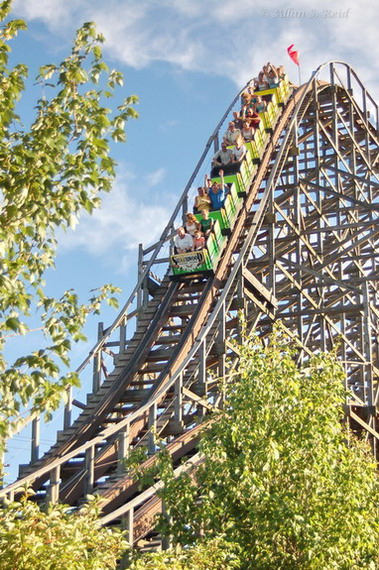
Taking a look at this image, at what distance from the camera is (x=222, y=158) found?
69.6 feet

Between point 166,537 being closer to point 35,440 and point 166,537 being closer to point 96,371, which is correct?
point 35,440

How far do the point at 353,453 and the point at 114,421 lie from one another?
5.53 meters

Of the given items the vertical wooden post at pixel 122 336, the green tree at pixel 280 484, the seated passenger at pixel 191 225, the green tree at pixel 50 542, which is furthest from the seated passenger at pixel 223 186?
the green tree at pixel 50 542

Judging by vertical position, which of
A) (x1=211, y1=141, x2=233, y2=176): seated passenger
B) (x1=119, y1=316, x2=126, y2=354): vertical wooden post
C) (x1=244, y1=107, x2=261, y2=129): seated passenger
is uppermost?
(x1=244, y1=107, x2=261, y2=129): seated passenger

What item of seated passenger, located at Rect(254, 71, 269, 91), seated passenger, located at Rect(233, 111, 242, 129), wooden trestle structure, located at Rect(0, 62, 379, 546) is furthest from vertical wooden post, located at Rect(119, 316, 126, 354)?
seated passenger, located at Rect(254, 71, 269, 91)

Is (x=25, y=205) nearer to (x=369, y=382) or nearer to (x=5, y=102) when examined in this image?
(x=5, y=102)

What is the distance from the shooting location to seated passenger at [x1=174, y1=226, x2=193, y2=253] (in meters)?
18.3

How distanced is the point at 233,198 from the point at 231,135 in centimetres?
227

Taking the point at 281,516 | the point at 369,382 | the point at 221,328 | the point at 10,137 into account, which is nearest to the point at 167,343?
the point at 221,328

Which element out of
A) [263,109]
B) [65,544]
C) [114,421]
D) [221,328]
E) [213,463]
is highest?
[263,109]

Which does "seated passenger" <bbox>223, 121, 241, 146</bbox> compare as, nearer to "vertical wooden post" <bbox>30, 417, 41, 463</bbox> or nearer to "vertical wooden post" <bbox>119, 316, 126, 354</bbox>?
"vertical wooden post" <bbox>119, 316, 126, 354</bbox>

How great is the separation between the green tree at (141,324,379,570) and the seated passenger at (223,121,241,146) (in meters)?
11.4

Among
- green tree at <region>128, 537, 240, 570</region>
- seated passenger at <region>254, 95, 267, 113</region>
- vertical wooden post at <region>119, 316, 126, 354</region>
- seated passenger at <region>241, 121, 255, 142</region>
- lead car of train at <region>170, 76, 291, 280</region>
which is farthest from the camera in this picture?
seated passenger at <region>254, 95, 267, 113</region>

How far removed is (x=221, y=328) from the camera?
637 inches
